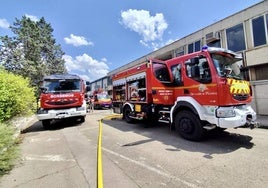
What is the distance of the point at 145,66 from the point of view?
8227 millimetres

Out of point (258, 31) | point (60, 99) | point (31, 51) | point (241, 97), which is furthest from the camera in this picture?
point (31, 51)

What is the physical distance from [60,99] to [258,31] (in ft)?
43.8

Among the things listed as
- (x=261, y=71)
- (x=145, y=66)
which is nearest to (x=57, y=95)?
(x=145, y=66)

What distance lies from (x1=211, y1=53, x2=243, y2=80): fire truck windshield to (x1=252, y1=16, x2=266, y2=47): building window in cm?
721

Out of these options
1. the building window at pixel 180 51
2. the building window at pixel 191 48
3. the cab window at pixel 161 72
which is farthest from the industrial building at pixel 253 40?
the cab window at pixel 161 72

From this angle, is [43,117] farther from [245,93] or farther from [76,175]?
[245,93]

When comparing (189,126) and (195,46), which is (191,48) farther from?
(189,126)

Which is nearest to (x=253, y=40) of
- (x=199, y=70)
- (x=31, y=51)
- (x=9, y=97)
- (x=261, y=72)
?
(x=261, y=72)

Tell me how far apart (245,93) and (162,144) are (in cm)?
328

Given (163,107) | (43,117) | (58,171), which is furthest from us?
(43,117)

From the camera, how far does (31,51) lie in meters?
30.8

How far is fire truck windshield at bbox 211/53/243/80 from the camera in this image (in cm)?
552

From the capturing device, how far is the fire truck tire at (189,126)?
5.82 meters

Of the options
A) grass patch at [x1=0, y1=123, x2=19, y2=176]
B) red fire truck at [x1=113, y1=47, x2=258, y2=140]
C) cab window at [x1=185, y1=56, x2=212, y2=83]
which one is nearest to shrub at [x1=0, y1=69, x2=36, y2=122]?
grass patch at [x1=0, y1=123, x2=19, y2=176]
